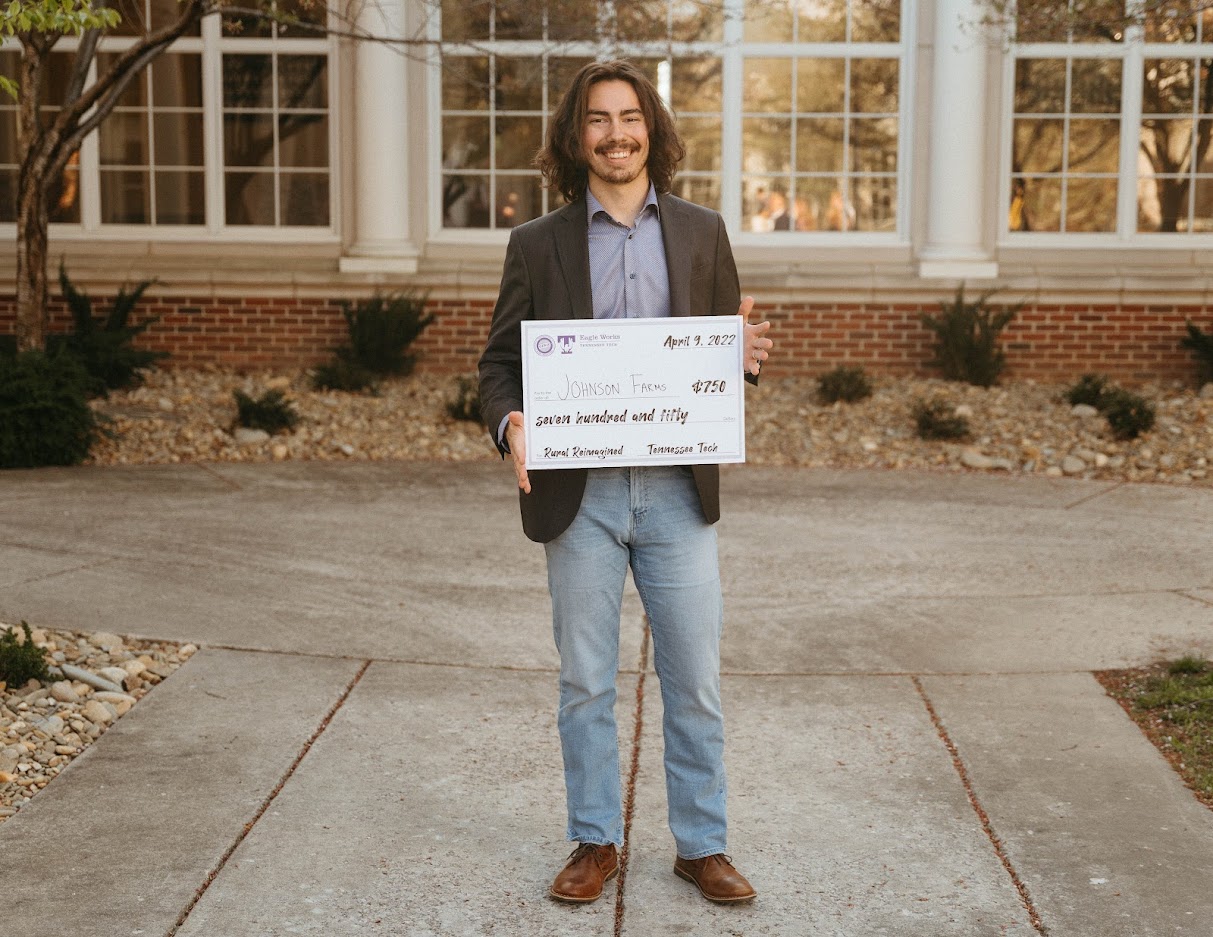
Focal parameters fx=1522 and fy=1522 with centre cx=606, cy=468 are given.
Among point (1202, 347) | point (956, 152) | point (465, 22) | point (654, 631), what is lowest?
point (654, 631)

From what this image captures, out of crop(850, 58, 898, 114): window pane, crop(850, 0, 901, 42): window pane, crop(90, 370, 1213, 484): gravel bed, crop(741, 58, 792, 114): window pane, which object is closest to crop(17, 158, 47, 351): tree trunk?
crop(90, 370, 1213, 484): gravel bed

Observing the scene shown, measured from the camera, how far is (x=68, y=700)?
A: 5062mm

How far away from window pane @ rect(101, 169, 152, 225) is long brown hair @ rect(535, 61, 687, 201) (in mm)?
9878

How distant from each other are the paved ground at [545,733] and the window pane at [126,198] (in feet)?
16.7

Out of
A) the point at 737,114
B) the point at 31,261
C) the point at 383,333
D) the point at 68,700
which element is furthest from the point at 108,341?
the point at 68,700

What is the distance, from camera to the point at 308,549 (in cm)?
732

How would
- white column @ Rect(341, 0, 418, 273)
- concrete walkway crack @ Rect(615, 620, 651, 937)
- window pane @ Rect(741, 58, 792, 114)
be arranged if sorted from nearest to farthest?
concrete walkway crack @ Rect(615, 620, 651, 937)
white column @ Rect(341, 0, 418, 273)
window pane @ Rect(741, 58, 792, 114)

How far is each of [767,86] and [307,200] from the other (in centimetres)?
397

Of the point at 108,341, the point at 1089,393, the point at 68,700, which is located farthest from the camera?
the point at 108,341

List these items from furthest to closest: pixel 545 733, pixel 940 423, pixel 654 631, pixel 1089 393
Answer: pixel 1089 393, pixel 940 423, pixel 545 733, pixel 654 631

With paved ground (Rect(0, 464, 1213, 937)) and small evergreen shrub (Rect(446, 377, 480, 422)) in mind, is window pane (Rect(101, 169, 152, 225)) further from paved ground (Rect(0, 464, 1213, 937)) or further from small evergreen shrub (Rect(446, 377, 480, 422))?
paved ground (Rect(0, 464, 1213, 937))

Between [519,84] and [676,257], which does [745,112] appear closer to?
[519,84]

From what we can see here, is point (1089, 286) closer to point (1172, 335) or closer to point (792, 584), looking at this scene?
point (1172, 335)

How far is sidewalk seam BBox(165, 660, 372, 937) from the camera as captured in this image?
358 centimetres
